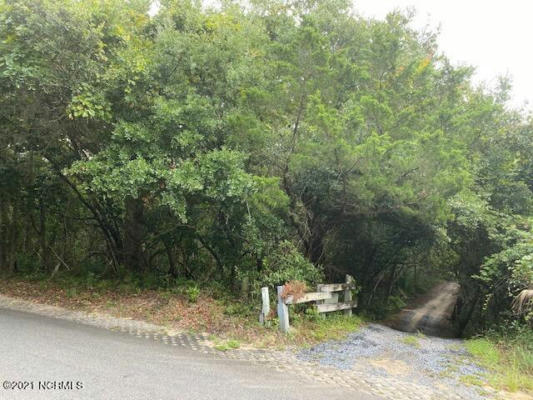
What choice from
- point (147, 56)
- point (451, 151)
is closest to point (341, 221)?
point (451, 151)

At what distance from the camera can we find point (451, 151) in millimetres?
7617

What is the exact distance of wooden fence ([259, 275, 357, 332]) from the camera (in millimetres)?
6922

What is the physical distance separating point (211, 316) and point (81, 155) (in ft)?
16.2

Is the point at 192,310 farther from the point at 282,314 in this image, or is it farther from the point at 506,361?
the point at 506,361

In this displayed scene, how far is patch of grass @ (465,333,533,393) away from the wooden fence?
9.16 ft

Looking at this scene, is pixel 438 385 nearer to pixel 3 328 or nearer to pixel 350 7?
pixel 3 328

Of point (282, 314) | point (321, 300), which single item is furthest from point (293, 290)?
point (321, 300)

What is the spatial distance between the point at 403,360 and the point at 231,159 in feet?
15.1

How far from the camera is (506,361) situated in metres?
6.42

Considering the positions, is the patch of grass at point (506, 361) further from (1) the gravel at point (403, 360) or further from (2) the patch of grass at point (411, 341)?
(2) the patch of grass at point (411, 341)

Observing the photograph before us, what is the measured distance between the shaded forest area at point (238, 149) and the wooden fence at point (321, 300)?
0.55 metres

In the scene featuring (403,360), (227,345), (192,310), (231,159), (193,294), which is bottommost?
(403,360)

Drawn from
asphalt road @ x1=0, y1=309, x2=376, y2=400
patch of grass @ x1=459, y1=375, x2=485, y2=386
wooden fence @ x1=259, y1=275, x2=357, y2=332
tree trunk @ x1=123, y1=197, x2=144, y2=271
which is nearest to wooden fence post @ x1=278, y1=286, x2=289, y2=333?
wooden fence @ x1=259, y1=275, x2=357, y2=332

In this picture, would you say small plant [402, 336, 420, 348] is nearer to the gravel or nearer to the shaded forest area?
the gravel
